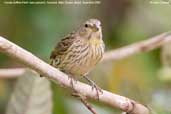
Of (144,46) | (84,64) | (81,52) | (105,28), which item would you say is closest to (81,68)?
(84,64)

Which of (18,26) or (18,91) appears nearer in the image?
(18,91)

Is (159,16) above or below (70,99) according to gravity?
above

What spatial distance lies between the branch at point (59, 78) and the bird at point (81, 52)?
53 centimetres

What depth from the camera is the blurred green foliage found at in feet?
10.3

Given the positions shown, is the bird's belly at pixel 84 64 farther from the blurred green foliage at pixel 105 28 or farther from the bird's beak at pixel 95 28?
the blurred green foliage at pixel 105 28

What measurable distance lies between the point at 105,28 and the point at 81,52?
71 centimetres

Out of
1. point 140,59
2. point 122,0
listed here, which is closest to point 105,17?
point 122,0

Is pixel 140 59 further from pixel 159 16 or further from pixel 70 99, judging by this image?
pixel 70 99

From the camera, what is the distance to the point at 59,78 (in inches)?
81.4

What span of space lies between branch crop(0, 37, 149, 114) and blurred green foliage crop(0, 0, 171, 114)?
0.83 metres

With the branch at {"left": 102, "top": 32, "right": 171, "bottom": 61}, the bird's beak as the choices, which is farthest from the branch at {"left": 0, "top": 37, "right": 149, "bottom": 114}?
the branch at {"left": 102, "top": 32, "right": 171, "bottom": 61}

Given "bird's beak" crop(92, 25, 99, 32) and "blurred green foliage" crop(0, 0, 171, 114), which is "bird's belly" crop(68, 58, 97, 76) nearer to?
"bird's beak" crop(92, 25, 99, 32)

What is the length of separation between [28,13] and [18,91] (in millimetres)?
1057

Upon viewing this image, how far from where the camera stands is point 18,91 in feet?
7.50
